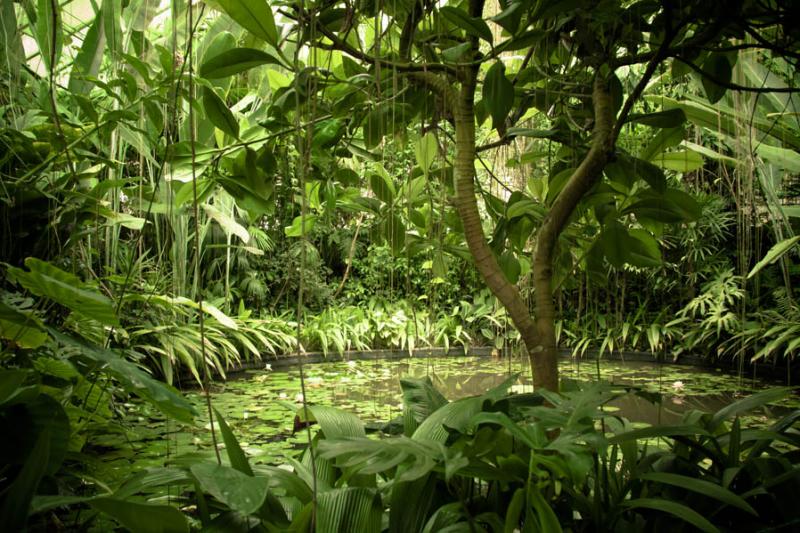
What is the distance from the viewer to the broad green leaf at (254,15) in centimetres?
71

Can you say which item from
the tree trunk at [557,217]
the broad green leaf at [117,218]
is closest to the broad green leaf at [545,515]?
the tree trunk at [557,217]

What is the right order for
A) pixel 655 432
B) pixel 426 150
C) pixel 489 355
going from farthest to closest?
pixel 489 355, pixel 426 150, pixel 655 432

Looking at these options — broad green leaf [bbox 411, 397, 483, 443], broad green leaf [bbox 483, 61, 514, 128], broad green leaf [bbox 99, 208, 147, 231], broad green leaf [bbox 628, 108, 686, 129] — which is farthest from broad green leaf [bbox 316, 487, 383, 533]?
broad green leaf [bbox 99, 208, 147, 231]

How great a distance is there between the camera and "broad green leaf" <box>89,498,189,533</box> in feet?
1.83

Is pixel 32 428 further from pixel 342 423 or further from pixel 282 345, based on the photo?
pixel 282 345

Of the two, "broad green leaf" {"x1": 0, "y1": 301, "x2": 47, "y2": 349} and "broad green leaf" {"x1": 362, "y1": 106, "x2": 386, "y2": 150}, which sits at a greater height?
"broad green leaf" {"x1": 362, "y1": 106, "x2": 386, "y2": 150}

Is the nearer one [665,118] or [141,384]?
[141,384]

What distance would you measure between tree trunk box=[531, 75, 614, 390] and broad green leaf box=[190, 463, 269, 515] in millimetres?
522

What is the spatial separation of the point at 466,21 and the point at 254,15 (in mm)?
283

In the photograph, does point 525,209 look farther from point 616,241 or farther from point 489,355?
point 489,355

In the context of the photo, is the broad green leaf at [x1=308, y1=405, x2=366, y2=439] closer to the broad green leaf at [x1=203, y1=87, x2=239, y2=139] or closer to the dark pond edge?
the broad green leaf at [x1=203, y1=87, x2=239, y2=139]

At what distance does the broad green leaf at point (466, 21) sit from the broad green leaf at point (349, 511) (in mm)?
639

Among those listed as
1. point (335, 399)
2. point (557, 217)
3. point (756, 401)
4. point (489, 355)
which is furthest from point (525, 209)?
point (489, 355)

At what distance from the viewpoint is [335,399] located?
8.95 ft
